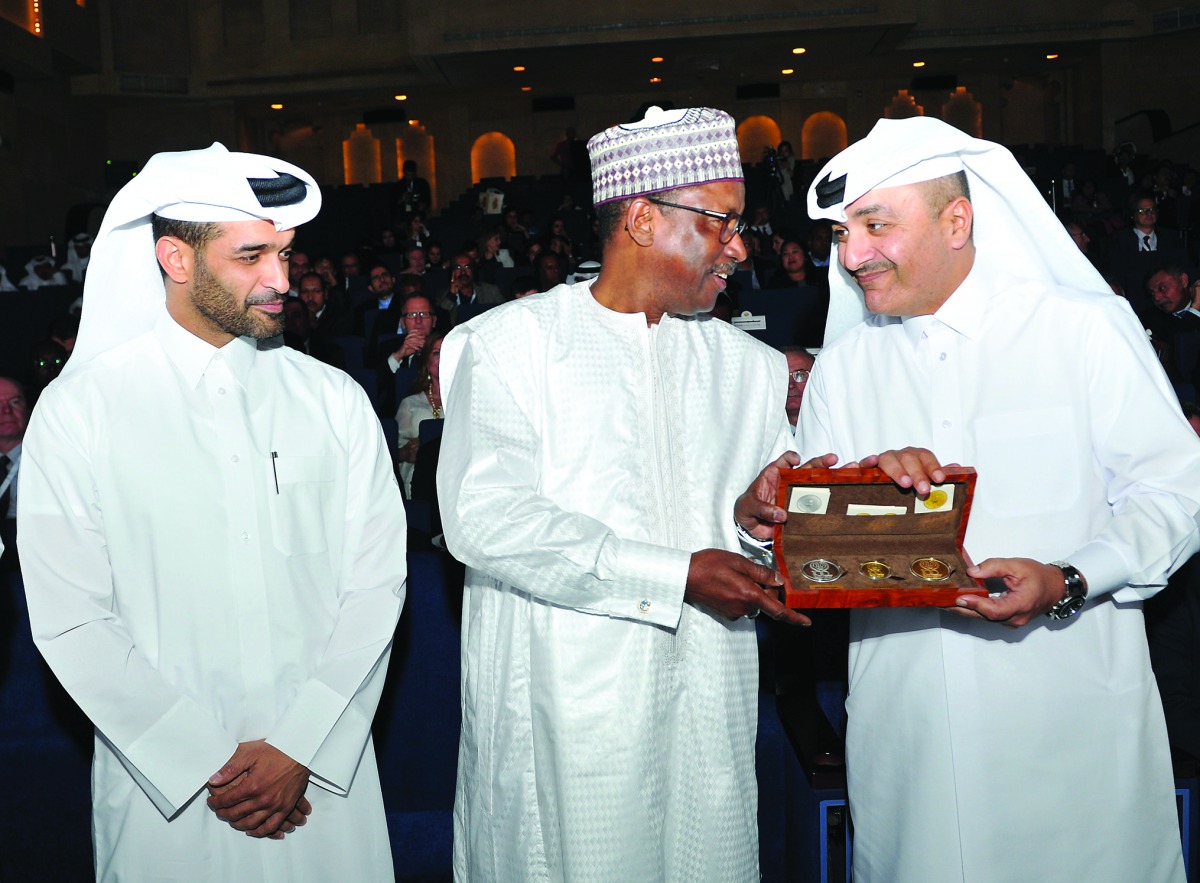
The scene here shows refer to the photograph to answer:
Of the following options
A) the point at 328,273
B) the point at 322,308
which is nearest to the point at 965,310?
the point at 322,308

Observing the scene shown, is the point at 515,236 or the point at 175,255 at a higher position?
the point at 515,236

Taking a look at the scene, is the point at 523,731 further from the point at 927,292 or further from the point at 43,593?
the point at 927,292

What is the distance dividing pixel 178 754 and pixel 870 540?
1193 mm

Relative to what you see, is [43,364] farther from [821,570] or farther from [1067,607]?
[1067,607]

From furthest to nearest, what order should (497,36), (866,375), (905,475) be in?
1. (497,36)
2. (866,375)
3. (905,475)

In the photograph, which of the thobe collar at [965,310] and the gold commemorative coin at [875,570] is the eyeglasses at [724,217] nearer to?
the thobe collar at [965,310]

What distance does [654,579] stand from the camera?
6.36 feet

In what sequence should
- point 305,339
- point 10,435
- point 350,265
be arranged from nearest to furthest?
point 10,435, point 305,339, point 350,265

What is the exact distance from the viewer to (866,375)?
2.29 m

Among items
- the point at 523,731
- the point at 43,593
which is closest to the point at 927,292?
the point at 523,731

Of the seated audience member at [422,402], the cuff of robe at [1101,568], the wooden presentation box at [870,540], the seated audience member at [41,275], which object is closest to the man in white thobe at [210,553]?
the wooden presentation box at [870,540]

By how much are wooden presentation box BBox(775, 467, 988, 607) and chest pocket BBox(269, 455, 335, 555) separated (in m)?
0.82

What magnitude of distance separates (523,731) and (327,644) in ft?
1.28

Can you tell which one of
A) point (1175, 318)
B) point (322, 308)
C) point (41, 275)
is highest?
point (41, 275)
